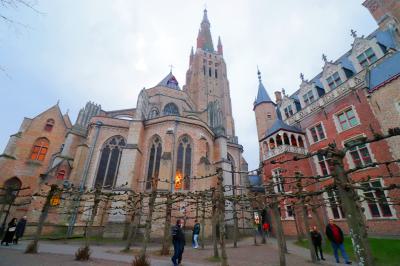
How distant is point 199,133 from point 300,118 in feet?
36.1

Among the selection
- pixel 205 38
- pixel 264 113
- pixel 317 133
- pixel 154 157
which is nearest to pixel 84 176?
pixel 154 157

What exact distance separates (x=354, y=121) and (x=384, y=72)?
4146 millimetres

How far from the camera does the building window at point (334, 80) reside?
64.4ft

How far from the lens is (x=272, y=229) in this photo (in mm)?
22734

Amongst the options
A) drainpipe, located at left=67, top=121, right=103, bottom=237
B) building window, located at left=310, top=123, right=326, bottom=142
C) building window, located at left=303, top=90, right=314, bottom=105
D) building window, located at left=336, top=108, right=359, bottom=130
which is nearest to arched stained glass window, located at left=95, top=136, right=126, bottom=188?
drainpipe, located at left=67, top=121, right=103, bottom=237

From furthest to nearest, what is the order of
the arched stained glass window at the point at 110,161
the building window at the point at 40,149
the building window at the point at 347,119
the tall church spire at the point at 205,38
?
the tall church spire at the point at 205,38 < the building window at the point at 40,149 < the arched stained glass window at the point at 110,161 < the building window at the point at 347,119

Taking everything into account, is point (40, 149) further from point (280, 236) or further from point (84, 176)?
point (280, 236)

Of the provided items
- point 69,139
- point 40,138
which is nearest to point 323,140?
point 69,139

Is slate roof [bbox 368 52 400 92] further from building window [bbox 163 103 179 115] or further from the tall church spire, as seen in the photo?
the tall church spire

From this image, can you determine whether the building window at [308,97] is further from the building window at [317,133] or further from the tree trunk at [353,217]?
the tree trunk at [353,217]

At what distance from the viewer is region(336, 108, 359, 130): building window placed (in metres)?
17.4

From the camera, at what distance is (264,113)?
2659 centimetres

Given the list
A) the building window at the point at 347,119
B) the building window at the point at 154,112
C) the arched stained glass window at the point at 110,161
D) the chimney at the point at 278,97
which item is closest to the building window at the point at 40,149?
the arched stained glass window at the point at 110,161

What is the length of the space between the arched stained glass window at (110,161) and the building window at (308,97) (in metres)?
20.4
